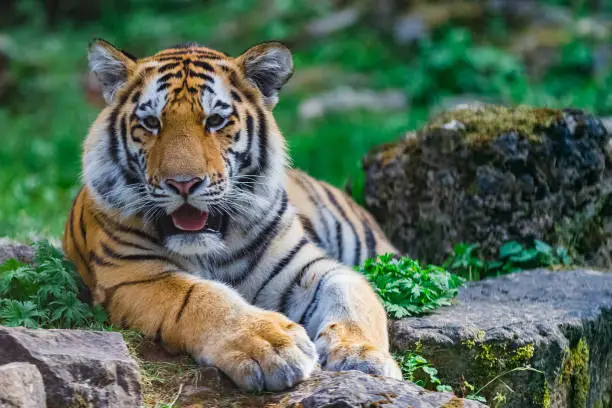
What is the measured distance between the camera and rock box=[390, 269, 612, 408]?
393cm

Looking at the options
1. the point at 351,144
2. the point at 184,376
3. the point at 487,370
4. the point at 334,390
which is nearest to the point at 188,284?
the point at 184,376

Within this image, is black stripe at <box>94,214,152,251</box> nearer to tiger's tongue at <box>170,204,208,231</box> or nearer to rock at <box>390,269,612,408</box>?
tiger's tongue at <box>170,204,208,231</box>

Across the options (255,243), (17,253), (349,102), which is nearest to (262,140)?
(255,243)

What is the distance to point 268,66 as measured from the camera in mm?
4242

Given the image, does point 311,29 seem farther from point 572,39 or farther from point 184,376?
point 184,376

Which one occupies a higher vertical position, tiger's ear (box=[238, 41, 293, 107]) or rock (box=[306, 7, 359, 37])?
tiger's ear (box=[238, 41, 293, 107])

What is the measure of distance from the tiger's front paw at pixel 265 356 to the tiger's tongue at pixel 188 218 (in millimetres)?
617

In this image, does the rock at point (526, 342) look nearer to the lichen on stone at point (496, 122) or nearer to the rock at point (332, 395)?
the rock at point (332, 395)

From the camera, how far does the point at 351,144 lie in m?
8.70

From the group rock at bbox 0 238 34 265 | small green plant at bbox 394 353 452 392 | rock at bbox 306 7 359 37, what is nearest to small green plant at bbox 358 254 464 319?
small green plant at bbox 394 353 452 392

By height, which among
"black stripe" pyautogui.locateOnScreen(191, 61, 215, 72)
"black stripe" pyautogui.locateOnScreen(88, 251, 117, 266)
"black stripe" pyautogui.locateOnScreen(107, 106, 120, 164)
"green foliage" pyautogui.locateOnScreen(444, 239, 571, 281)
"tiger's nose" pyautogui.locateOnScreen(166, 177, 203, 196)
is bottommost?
"green foliage" pyautogui.locateOnScreen(444, 239, 571, 281)

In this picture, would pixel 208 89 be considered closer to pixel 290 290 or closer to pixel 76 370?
pixel 290 290

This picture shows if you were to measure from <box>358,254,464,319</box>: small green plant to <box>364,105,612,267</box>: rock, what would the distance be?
3.10ft

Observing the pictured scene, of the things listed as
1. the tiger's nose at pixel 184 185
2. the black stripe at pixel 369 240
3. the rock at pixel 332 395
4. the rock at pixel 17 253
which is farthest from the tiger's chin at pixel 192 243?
the black stripe at pixel 369 240
